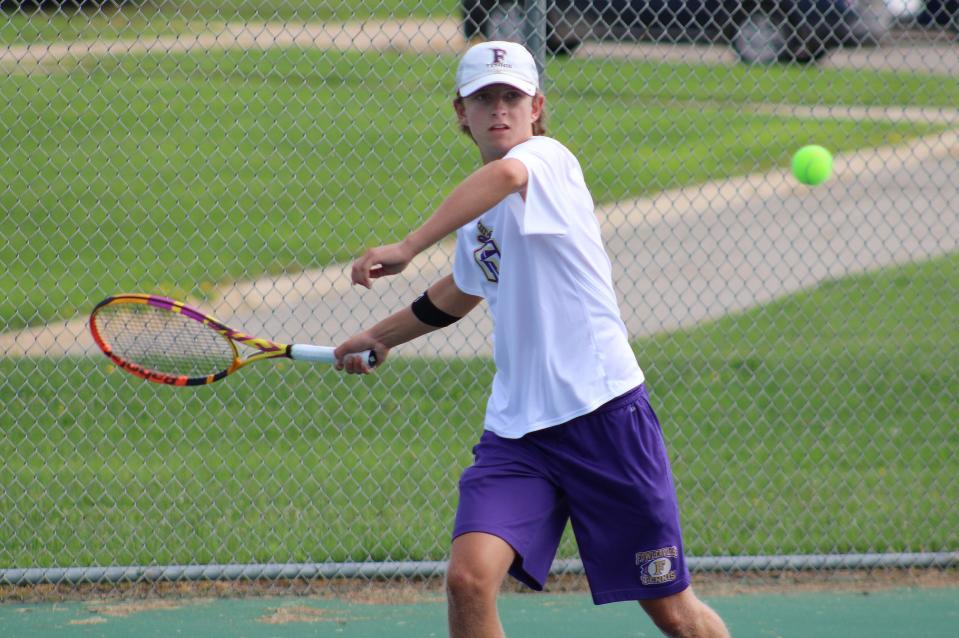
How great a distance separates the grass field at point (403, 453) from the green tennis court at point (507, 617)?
26cm

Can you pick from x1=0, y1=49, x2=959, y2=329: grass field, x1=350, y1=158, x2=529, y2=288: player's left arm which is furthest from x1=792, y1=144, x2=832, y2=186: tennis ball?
x1=350, y1=158, x2=529, y2=288: player's left arm

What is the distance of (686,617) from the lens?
11.1ft

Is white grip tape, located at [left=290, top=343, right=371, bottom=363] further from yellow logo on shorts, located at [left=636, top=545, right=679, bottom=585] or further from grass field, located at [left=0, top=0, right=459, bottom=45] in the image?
grass field, located at [left=0, top=0, right=459, bottom=45]

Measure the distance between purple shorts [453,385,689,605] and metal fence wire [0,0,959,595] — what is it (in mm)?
1527

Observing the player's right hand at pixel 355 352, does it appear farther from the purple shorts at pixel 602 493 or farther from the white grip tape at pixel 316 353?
the purple shorts at pixel 602 493

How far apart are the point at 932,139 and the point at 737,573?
31.2ft

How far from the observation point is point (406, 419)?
21.0 ft

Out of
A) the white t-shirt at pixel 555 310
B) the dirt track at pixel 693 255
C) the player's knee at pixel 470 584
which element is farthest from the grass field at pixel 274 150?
the player's knee at pixel 470 584

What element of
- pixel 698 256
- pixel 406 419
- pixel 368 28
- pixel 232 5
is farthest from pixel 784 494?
pixel 368 28

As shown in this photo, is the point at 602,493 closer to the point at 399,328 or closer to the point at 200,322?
the point at 399,328

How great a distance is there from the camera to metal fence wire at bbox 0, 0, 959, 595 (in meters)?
5.20

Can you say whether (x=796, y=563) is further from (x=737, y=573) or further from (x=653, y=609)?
(x=653, y=609)

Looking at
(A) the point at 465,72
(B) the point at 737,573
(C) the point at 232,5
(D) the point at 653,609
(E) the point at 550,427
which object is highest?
(C) the point at 232,5

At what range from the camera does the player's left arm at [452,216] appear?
9.92 feet
